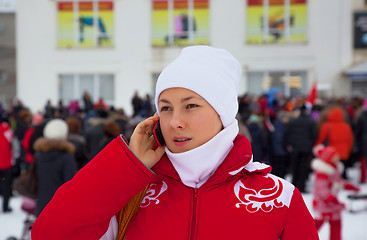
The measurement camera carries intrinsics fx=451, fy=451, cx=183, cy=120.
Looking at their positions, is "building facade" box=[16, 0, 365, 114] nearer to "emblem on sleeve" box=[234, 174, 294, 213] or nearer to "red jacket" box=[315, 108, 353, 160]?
"red jacket" box=[315, 108, 353, 160]

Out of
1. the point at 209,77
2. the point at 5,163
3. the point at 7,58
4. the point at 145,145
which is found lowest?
the point at 5,163

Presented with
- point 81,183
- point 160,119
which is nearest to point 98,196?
point 81,183

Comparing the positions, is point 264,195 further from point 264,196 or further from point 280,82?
point 280,82

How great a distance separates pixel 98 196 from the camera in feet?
4.82

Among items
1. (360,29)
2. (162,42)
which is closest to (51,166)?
(162,42)

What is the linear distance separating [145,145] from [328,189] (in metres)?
4.38

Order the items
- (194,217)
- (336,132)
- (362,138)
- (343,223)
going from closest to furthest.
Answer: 1. (194,217)
2. (343,223)
3. (336,132)
4. (362,138)

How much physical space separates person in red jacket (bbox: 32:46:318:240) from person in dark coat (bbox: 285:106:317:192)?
7.89 meters

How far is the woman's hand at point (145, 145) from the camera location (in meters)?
1.58

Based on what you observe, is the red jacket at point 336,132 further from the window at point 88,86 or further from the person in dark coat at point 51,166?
the window at point 88,86

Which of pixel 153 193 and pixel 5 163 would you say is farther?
pixel 5 163

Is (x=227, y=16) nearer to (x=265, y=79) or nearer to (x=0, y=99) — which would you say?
(x=265, y=79)

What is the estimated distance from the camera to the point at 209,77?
1.64m

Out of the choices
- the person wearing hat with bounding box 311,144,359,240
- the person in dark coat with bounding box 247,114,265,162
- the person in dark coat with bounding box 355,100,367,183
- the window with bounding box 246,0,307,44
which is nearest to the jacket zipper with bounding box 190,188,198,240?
the person wearing hat with bounding box 311,144,359,240
